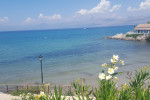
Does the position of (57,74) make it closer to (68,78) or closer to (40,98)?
(68,78)

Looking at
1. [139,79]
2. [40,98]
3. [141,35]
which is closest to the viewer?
[40,98]

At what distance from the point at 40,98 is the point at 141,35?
63.8m

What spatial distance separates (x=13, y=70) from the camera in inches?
987

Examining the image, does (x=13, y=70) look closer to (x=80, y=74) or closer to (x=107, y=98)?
(x=80, y=74)

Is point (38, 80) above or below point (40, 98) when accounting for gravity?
below

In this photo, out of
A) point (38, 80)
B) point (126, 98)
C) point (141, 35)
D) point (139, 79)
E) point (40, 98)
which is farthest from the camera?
point (141, 35)

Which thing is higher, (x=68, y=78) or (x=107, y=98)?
(x=107, y=98)

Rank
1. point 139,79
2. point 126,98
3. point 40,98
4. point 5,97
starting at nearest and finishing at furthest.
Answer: point 40,98 < point 126,98 < point 139,79 < point 5,97

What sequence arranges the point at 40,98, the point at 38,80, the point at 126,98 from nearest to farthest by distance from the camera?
the point at 40,98
the point at 126,98
the point at 38,80

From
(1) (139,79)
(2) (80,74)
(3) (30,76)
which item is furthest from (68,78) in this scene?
(1) (139,79)

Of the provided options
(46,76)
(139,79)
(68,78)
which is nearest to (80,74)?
(68,78)

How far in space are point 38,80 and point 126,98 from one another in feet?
60.4

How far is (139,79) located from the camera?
381 cm

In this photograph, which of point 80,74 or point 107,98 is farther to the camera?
point 80,74
